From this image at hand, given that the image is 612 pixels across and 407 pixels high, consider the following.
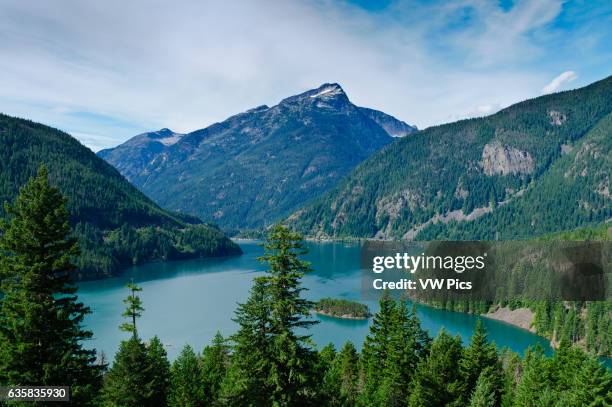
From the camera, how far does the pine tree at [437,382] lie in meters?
43.5

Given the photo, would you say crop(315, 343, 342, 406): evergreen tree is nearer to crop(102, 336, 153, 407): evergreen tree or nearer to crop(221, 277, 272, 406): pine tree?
crop(102, 336, 153, 407): evergreen tree

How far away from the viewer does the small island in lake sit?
13300 centimetres

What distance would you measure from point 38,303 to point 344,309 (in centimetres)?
11973

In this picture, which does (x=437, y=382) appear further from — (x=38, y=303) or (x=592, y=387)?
(x=38, y=303)

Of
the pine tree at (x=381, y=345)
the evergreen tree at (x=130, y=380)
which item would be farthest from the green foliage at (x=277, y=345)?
the pine tree at (x=381, y=345)

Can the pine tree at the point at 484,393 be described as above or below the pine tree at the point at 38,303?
below

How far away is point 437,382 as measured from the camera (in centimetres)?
4506

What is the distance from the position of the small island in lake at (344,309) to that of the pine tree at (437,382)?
85633 mm

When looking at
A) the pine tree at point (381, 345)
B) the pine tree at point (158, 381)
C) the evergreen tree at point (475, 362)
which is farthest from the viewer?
the pine tree at point (381, 345)

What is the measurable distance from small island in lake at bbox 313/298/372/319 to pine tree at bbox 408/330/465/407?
85.6 meters

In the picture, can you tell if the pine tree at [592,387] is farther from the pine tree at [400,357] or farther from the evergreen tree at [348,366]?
the evergreen tree at [348,366]

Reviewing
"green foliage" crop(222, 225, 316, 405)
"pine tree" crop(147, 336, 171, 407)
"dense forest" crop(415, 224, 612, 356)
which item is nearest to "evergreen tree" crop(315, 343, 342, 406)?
"pine tree" crop(147, 336, 171, 407)

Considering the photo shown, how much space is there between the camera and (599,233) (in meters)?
161

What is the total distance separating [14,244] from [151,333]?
95.4 metres
